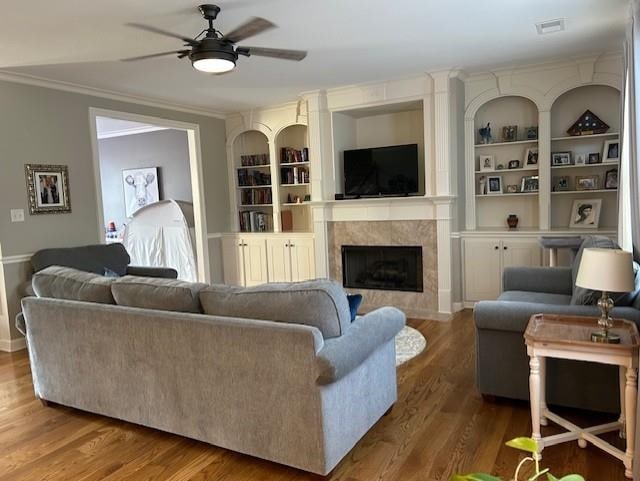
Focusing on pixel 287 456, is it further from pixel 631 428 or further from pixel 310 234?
pixel 310 234

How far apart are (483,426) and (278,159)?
14.9ft

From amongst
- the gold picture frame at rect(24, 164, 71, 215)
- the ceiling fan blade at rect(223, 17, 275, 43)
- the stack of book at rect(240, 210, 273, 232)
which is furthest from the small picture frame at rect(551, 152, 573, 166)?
the gold picture frame at rect(24, 164, 71, 215)

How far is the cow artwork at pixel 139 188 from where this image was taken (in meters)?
7.78

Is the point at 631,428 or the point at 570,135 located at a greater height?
the point at 570,135

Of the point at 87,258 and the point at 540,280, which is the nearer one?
the point at 540,280

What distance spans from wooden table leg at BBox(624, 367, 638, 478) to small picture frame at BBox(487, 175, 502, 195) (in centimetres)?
327

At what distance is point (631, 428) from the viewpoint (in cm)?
211

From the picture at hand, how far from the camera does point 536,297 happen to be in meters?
3.49

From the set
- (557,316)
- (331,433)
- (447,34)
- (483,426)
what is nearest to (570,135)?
(447,34)

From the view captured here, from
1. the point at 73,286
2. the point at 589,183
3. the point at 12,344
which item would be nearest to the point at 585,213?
the point at 589,183

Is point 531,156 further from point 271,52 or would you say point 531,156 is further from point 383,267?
point 271,52

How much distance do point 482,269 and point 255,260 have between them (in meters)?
3.00

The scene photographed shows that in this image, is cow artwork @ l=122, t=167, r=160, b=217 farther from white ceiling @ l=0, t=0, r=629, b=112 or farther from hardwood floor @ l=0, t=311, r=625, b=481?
hardwood floor @ l=0, t=311, r=625, b=481

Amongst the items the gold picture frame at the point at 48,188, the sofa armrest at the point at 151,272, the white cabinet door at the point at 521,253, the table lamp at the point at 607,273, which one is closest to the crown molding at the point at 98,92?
the gold picture frame at the point at 48,188
